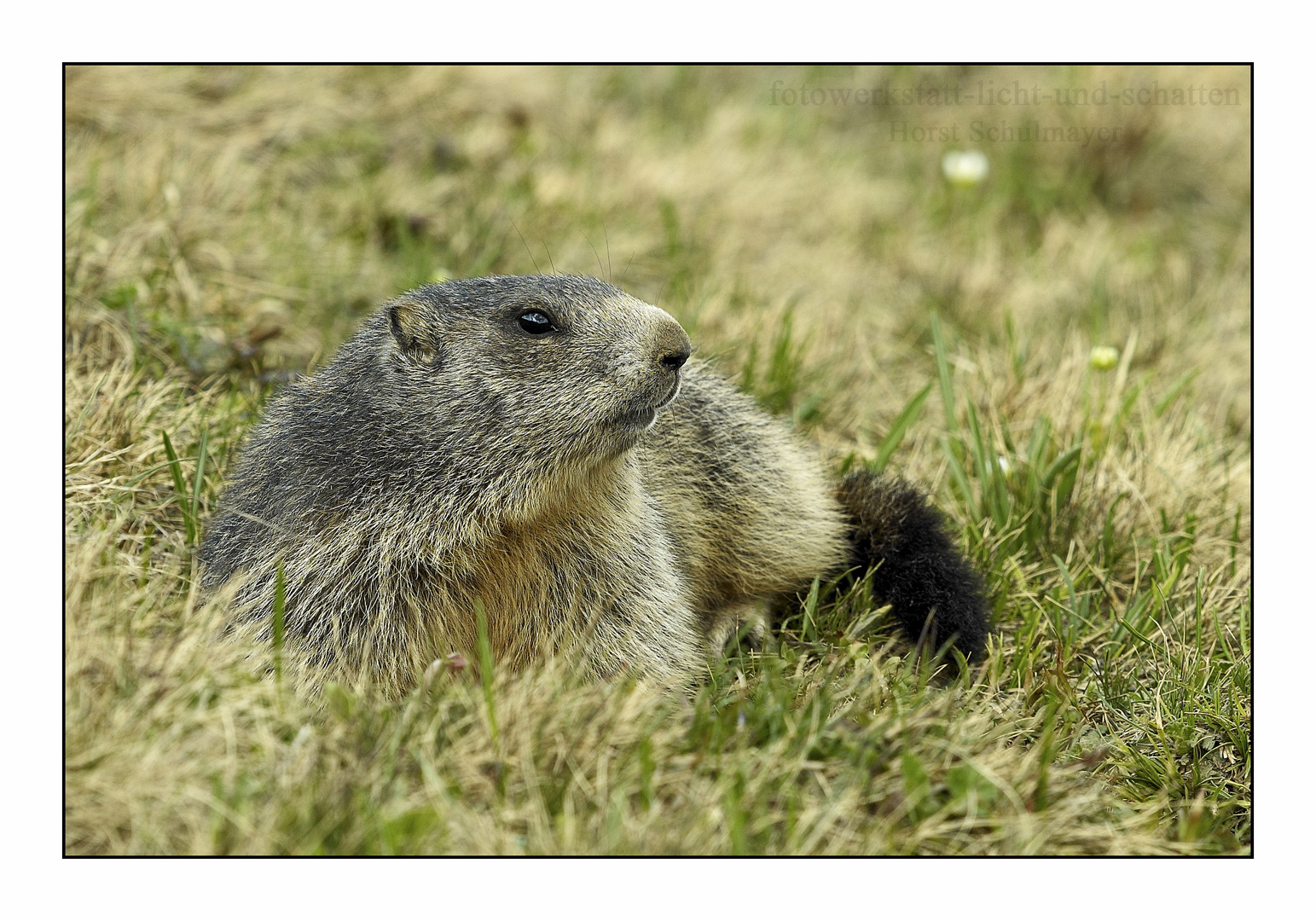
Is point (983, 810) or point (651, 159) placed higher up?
point (651, 159)

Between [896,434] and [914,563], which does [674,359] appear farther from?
[896,434]

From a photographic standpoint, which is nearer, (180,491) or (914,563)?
(180,491)

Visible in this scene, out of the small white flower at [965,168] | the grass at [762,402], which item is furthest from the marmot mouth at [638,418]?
Result: the small white flower at [965,168]

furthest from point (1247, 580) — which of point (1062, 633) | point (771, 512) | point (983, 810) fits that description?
point (983, 810)

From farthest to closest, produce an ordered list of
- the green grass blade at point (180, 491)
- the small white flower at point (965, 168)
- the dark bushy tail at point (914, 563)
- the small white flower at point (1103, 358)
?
the small white flower at point (965, 168) → the small white flower at point (1103, 358) → the dark bushy tail at point (914, 563) → the green grass blade at point (180, 491)

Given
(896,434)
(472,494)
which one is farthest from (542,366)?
(896,434)

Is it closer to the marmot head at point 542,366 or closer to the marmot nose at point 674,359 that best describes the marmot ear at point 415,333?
the marmot head at point 542,366

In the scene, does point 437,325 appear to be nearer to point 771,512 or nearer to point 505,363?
point 505,363
